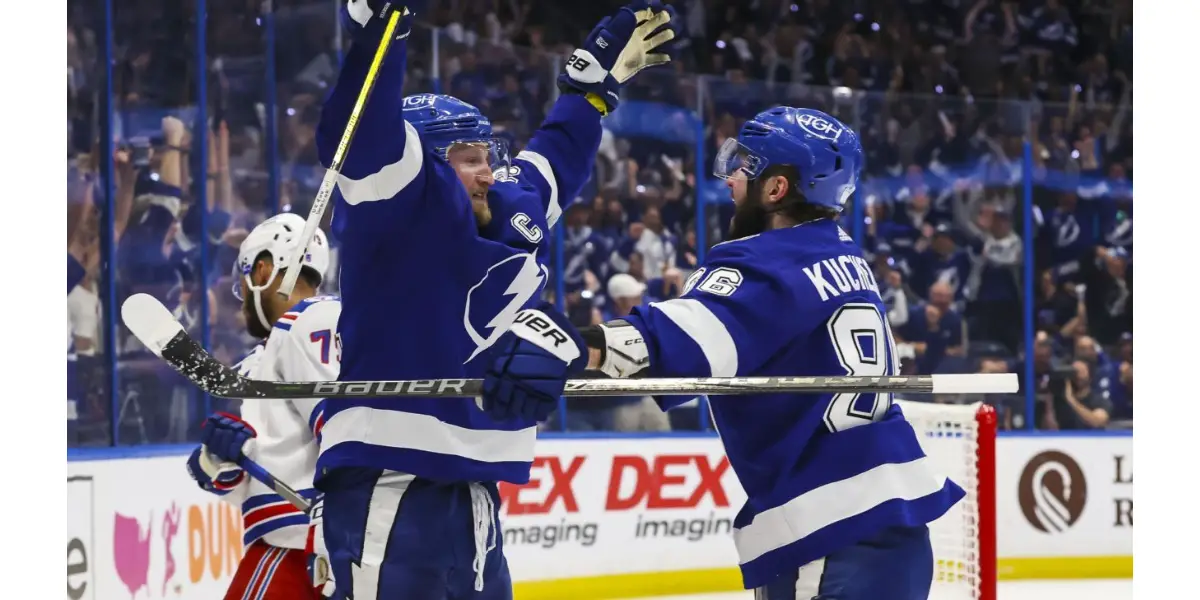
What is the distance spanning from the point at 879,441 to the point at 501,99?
14.3 feet

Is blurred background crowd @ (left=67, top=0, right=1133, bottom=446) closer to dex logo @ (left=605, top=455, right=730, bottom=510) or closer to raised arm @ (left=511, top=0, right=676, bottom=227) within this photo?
dex logo @ (left=605, top=455, right=730, bottom=510)

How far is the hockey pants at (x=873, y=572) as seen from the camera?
2031 millimetres

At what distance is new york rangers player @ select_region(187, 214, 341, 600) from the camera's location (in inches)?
103

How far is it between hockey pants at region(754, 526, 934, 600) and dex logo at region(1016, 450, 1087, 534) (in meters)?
4.73

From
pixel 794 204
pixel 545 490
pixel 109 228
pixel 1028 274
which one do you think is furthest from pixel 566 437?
pixel 794 204

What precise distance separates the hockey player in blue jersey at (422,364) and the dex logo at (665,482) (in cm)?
363

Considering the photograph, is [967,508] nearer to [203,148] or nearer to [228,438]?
[228,438]

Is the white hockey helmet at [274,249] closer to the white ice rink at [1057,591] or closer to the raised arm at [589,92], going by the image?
the raised arm at [589,92]

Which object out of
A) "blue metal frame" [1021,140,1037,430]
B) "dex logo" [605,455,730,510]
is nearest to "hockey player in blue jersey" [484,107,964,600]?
"dex logo" [605,455,730,510]

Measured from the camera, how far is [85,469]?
11.7 ft

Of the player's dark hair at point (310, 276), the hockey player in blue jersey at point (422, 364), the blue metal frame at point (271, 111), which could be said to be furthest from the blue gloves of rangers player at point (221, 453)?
the blue metal frame at point (271, 111)

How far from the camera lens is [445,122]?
2.25 meters

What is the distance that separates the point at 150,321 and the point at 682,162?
4.87 metres
